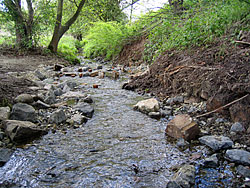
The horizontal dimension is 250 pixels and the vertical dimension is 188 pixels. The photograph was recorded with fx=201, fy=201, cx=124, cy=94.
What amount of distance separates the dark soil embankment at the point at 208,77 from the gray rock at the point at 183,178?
126cm

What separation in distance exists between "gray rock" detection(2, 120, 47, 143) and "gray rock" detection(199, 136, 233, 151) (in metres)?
2.29

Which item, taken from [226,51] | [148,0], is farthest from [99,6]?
[226,51]

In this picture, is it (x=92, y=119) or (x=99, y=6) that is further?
(x=99, y=6)

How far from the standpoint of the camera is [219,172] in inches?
83.5

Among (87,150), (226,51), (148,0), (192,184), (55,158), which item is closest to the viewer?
(192,184)

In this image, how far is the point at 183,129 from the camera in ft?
9.24

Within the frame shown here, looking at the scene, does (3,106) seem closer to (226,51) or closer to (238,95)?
(238,95)

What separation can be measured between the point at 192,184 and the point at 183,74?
309 cm

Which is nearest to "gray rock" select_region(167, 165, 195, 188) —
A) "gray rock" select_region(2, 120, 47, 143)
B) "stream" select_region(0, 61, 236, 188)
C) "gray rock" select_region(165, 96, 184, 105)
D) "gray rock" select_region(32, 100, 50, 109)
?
"stream" select_region(0, 61, 236, 188)

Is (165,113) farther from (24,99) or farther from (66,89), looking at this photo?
(66,89)

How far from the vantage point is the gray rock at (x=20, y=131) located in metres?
2.62

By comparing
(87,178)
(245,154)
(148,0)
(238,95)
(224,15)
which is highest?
(148,0)

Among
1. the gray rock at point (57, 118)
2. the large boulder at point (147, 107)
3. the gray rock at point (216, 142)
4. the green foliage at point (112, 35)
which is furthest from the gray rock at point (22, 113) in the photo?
the green foliage at point (112, 35)

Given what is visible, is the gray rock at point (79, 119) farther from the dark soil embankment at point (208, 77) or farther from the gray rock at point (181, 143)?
the dark soil embankment at point (208, 77)
